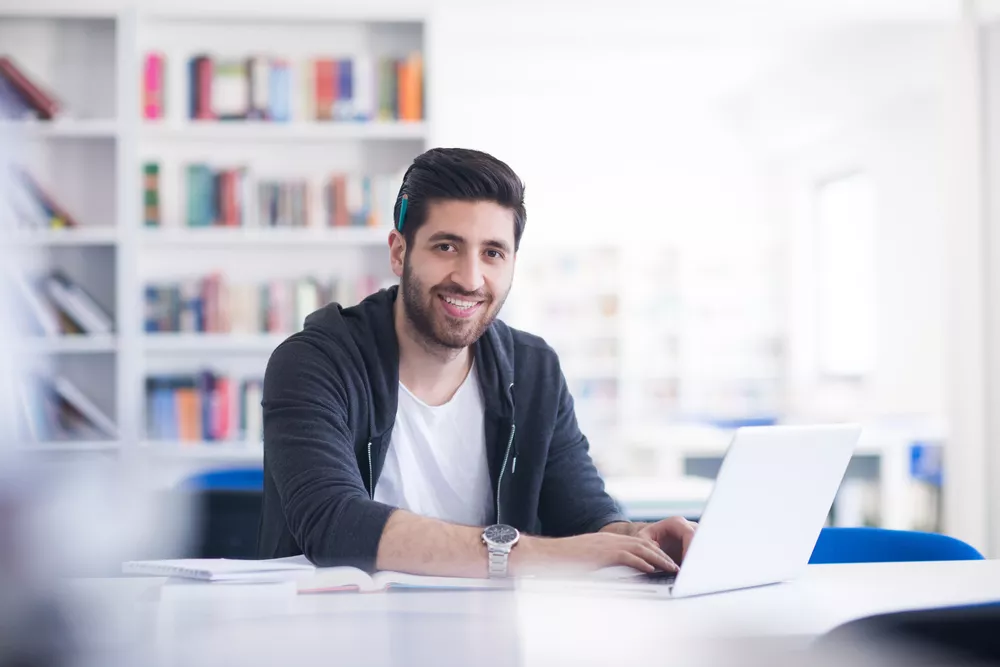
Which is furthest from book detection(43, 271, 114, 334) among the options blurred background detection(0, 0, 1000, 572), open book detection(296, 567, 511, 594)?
open book detection(296, 567, 511, 594)

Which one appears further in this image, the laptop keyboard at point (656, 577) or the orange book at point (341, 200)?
the orange book at point (341, 200)

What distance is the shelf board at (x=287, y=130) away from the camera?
3.99 m

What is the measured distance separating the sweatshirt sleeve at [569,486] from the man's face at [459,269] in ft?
0.79

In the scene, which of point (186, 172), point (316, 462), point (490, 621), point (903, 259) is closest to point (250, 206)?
point (186, 172)

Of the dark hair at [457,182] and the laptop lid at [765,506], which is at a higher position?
the dark hair at [457,182]

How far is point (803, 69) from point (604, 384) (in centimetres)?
305

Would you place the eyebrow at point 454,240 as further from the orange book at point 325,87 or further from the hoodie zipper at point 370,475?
the orange book at point 325,87

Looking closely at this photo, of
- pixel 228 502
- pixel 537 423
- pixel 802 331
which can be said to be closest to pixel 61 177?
pixel 228 502

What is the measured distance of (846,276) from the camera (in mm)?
8000

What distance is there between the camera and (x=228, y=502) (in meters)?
2.38

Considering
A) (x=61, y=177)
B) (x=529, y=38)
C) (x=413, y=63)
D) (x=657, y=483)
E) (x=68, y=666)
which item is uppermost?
(x=529, y=38)

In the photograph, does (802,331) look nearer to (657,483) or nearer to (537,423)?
(657,483)

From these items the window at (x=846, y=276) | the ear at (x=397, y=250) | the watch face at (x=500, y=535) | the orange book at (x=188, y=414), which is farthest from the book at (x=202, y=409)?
the window at (x=846, y=276)

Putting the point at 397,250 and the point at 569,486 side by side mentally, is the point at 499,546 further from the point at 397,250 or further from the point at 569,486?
the point at 397,250
